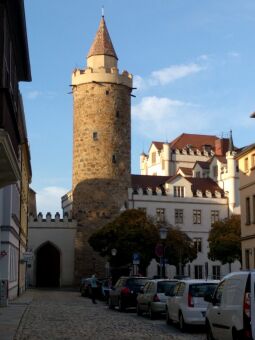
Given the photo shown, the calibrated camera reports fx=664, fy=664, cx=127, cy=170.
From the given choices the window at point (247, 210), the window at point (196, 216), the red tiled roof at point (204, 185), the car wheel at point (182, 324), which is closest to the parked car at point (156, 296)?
the car wheel at point (182, 324)

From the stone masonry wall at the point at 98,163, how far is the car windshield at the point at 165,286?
42.8 m

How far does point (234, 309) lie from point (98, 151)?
55.6m

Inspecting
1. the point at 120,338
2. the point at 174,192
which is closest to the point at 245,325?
the point at 120,338

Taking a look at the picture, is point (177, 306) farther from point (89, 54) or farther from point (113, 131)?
point (89, 54)

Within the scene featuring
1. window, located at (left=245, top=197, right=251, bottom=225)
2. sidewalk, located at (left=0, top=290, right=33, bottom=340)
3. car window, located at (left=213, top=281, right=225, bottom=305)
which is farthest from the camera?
window, located at (left=245, top=197, right=251, bottom=225)

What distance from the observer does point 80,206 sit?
67625mm

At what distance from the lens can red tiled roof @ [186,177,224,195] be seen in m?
80.7

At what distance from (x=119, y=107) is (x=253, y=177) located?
29.2 meters

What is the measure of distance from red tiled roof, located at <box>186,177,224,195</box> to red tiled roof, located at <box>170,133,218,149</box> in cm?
2040

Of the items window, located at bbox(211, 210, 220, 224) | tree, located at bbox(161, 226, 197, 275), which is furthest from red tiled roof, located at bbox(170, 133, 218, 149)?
tree, located at bbox(161, 226, 197, 275)

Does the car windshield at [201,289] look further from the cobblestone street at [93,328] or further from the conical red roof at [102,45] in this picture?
the conical red roof at [102,45]

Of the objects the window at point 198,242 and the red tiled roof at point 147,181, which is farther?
the red tiled roof at point 147,181

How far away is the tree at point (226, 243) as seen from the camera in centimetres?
5588

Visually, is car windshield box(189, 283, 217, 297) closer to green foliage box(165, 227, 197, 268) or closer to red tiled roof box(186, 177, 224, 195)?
green foliage box(165, 227, 197, 268)
